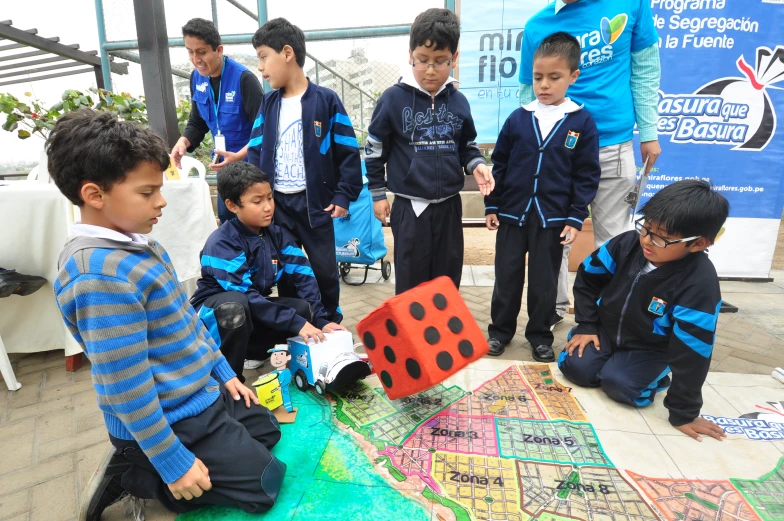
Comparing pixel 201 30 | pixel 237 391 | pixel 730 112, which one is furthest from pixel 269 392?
pixel 730 112

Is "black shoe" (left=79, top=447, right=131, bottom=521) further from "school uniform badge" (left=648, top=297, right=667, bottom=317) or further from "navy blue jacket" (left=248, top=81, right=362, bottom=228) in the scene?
"school uniform badge" (left=648, top=297, right=667, bottom=317)

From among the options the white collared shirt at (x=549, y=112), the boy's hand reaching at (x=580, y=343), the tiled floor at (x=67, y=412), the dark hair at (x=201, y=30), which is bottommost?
the tiled floor at (x=67, y=412)

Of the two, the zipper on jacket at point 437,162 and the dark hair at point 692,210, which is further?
the zipper on jacket at point 437,162

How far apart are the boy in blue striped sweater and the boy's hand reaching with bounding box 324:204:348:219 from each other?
103cm

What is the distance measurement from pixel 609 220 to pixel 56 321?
3086 mm

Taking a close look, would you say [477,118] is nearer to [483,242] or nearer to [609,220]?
[483,242]

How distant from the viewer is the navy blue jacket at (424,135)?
2.19m

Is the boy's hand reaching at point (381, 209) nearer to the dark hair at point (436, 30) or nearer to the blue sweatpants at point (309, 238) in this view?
the blue sweatpants at point (309, 238)

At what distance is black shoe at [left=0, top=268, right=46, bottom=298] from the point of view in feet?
6.70

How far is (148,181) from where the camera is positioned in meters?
1.22

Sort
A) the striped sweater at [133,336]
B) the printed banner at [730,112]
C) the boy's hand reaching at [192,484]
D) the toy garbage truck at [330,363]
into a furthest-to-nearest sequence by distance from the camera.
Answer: the printed banner at [730,112]
the toy garbage truck at [330,363]
the boy's hand reaching at [192,484]
the striped sweater at [133,336]

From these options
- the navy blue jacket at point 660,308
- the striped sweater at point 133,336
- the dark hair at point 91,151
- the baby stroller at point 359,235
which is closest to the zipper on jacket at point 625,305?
the navy blue jacket at point 660,308

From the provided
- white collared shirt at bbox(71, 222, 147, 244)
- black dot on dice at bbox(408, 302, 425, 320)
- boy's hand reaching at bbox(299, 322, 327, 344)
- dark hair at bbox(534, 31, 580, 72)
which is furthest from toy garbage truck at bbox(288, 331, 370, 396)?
dark hair at bbox(534, 31, 580, 72)

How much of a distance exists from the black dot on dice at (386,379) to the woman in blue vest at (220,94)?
4.23 ft
